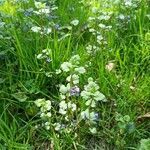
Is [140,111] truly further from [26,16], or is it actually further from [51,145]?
[26,16]

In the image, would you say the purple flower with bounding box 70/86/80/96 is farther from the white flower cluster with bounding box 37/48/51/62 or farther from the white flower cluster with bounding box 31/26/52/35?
the white flower cluster with bounding box 31/26/52/35

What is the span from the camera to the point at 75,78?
2.34m

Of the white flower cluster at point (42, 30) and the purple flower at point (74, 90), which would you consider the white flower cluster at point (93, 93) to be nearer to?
the purple flower at point (74, 90)

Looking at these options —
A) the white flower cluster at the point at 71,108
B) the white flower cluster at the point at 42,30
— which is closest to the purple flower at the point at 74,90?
the white flower cluster at the point at 71,108

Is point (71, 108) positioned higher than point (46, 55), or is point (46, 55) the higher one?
point (46, 55)

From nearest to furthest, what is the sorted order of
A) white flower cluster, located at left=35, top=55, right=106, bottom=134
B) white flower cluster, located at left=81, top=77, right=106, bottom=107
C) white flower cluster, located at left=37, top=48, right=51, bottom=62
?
1. white flower cluster, located at left=81, top=77, right=106, bottom=107
2. white flower cluster, located at left=35, top=55, right=106, bottom=134
3. white flower cluster, located at left=37, top=48, right=51, bottom=62

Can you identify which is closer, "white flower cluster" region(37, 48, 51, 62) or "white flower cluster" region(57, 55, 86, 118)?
"white flower cluster" region(57, 55, 86, 118)

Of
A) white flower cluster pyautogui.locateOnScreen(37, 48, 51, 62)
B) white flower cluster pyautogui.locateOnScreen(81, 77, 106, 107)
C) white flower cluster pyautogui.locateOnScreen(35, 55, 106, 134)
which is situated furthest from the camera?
white flower cluster pyautogui.locateOnScreen(37, 48, 51, 62)

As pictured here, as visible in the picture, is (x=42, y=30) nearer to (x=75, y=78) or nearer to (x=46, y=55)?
(x=46, y=55)

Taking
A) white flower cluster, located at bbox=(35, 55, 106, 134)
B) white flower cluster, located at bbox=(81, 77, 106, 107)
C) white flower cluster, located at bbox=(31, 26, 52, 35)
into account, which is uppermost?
white flower cluster, located at bbox=(31, 26, 52, 35)

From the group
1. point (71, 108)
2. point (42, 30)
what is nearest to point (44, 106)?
point (71, 108)

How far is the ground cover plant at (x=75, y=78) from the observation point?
2.37 m

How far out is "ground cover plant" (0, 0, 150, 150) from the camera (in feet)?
7.79

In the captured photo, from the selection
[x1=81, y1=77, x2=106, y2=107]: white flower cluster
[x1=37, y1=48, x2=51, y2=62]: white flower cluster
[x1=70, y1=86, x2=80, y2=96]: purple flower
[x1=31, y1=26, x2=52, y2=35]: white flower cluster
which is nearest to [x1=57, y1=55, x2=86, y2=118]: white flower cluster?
[x1=70, y1=86, x2=80, y2=96]: purple flower
